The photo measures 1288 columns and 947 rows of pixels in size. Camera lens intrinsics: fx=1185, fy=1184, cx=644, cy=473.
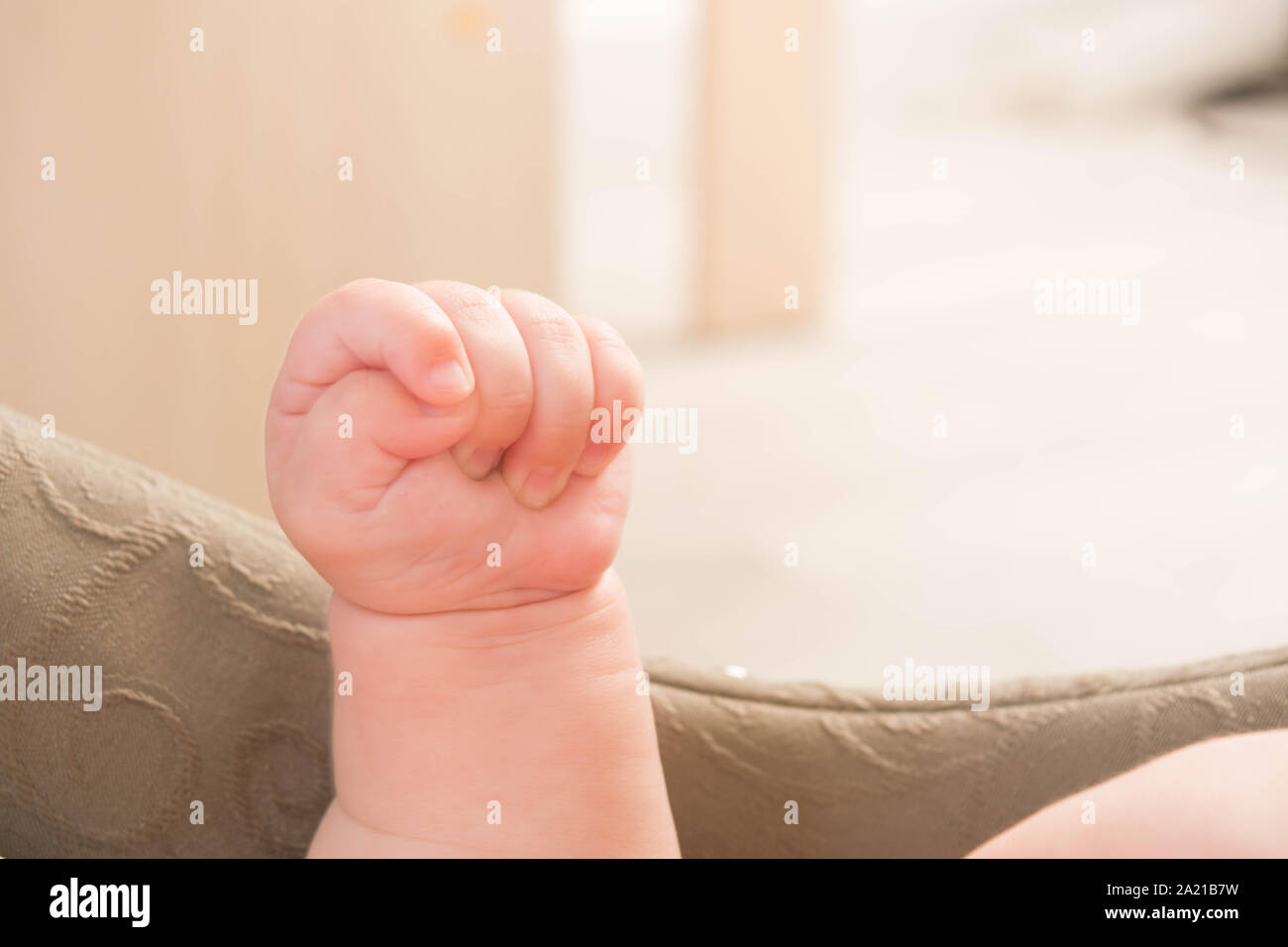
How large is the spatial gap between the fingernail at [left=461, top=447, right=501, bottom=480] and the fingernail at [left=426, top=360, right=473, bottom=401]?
1.7 inches

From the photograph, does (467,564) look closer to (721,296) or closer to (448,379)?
(448,379)

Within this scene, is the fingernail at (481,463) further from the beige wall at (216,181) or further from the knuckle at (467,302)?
the beige wall at (216,181)

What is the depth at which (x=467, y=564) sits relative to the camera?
52 cm

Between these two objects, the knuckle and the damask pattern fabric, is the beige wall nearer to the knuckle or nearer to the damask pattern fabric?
the damask pattern fabric

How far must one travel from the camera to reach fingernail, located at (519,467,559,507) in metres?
0.52

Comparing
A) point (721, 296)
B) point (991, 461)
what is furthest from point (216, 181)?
point (721, 296)

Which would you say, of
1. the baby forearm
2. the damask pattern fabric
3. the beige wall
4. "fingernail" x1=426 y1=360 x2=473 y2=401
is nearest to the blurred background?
the beige wall

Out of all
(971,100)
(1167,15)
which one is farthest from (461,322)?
(1167,15)

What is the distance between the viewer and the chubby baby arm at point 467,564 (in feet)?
1.62

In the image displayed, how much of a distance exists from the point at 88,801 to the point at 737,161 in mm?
2918

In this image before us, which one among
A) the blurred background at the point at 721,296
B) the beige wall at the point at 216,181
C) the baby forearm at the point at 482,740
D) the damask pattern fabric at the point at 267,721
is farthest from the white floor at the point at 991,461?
the baby forearm at the point at 482,740

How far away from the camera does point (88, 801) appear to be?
56cm

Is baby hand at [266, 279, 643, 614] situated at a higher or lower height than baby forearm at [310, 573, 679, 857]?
higher
